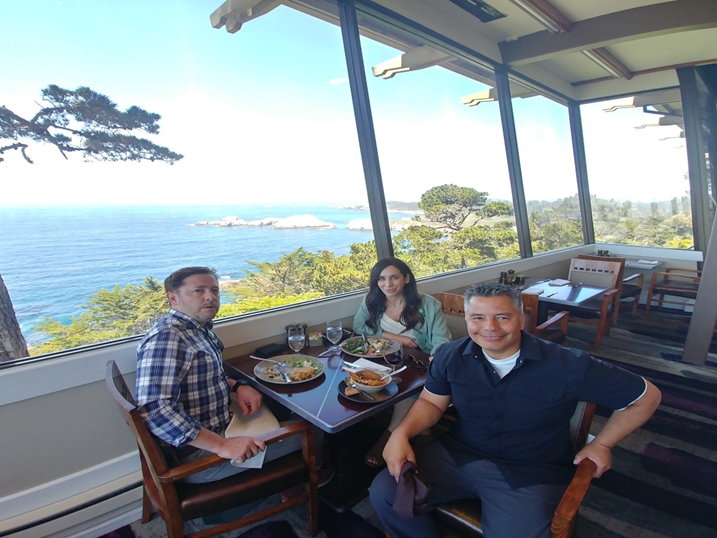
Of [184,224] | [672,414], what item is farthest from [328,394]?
[672,414]

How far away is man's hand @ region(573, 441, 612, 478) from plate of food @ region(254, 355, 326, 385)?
106 cm

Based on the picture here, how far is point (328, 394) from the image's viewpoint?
1594 mm

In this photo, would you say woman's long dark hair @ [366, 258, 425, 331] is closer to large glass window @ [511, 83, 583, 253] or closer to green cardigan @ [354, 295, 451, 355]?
green cardigan @ [354, 295, 451, 355]

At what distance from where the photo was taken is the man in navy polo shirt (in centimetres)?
124

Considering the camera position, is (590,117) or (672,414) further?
(590,117)

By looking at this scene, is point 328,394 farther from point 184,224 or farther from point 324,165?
point 324,165

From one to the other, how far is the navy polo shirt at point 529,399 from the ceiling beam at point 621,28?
3.78 metres

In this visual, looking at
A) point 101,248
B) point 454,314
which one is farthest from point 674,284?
point 101,248

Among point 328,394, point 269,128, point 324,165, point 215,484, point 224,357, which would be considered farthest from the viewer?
point 324,165

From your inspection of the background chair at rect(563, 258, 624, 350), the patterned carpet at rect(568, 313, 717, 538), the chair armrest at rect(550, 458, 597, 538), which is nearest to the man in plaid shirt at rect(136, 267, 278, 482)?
the chair armrest at rect(550, 458, 597, 538)

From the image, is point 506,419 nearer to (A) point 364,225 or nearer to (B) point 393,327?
(B) point 393,327

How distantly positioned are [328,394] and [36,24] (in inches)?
81.7

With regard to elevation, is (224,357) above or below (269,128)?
below

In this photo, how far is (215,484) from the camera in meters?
1.42
